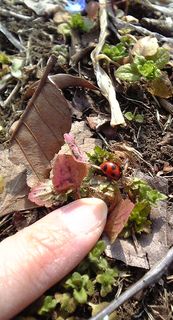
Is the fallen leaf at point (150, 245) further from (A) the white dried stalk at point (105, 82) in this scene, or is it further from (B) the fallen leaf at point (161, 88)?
(B) the fallen leaf at point (161, 88)

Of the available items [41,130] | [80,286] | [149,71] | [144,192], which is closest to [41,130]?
[41,130]

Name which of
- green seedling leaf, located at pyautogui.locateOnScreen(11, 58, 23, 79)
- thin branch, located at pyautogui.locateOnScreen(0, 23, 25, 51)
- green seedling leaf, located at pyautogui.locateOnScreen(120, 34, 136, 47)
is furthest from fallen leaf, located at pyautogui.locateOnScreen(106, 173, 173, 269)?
thin branch, located at pyautogui.locateOnScreen(0, 23, 25, 51)

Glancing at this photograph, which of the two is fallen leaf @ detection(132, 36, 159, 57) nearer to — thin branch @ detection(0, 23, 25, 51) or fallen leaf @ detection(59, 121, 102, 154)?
fallen leaf @ detection(59, 121, 102, 154)

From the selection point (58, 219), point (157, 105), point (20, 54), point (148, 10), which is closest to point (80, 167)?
point (58, 219)

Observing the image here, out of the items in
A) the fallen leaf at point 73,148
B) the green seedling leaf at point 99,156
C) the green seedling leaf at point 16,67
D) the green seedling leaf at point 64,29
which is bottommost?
the green seedling leaf at point 99,156

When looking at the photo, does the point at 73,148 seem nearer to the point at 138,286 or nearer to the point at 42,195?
the point at 42,195

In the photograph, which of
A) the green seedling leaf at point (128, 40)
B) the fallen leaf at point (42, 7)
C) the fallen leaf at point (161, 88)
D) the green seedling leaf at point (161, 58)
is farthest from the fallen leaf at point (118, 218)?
the fallen leaf at point (42, 7)
